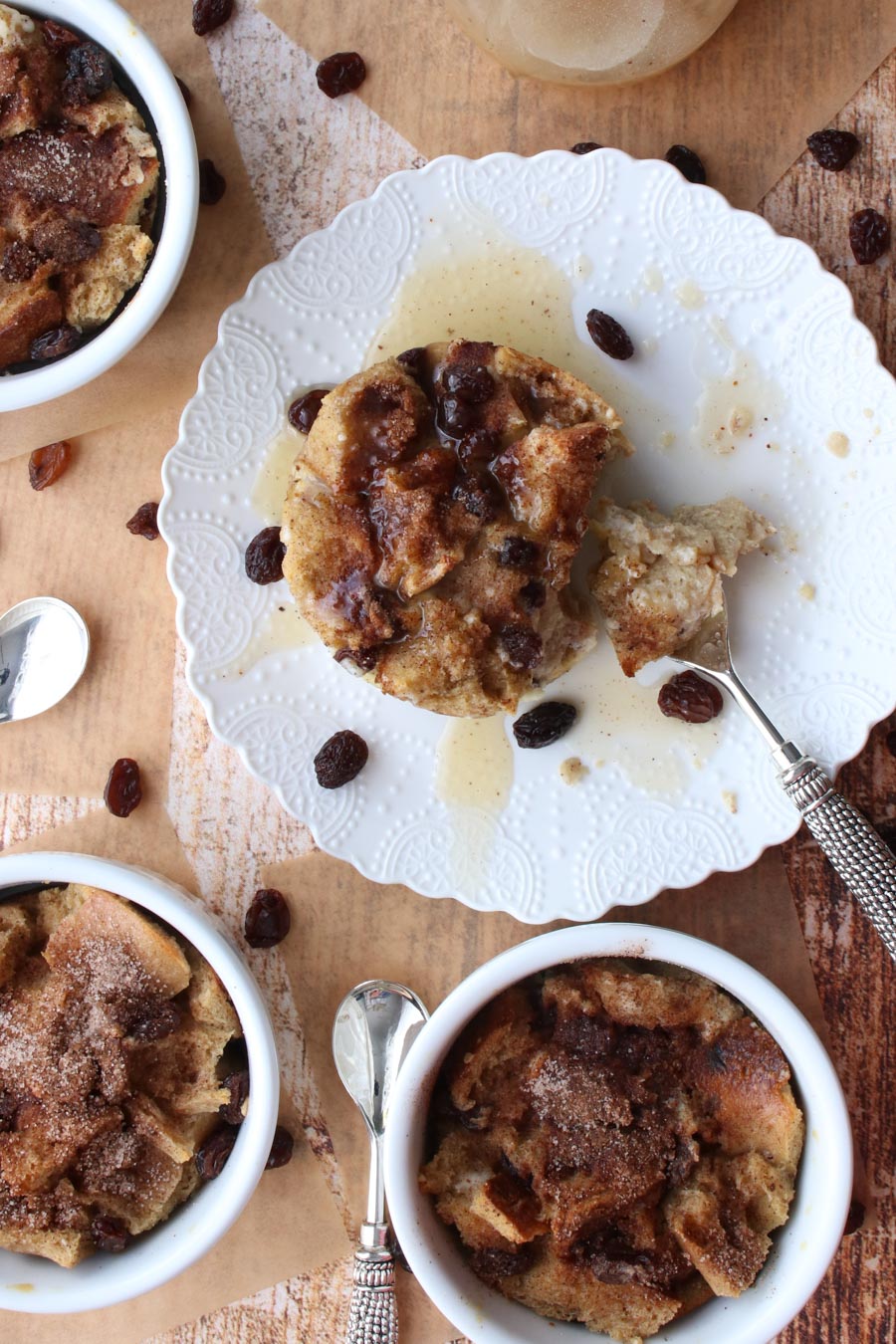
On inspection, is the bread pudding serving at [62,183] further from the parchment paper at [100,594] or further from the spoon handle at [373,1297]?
the spoon handle at [373,1297]

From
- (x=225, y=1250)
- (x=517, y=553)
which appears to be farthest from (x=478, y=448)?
(x=225, y=1250)

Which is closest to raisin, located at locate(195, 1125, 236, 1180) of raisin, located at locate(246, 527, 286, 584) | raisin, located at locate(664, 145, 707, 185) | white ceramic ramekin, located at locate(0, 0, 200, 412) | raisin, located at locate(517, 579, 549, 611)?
raisin, located at locate(246, 527, 286, 584)

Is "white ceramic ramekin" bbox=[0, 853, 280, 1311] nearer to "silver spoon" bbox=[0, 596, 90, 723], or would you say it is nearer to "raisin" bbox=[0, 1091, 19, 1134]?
"raisin" bbox=[0, 1091, 19, 1134]

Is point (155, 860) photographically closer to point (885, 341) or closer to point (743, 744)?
point (743, 744)

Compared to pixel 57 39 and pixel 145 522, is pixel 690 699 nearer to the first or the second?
pixel 145 522

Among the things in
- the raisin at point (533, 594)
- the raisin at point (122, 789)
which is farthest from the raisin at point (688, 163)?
the raisin at point (122, 789)

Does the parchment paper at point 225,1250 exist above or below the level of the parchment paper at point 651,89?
below
